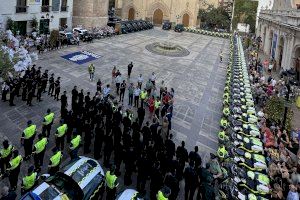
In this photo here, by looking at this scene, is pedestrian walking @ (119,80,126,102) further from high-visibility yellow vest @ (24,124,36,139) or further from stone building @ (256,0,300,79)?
stone building @ (256,0,300,79)

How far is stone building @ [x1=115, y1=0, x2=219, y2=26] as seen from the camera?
2397 inches

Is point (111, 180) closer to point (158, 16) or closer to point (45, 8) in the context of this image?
point (45, 8)

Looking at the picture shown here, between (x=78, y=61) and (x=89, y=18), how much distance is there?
15.2m

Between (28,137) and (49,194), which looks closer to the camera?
(49,194)

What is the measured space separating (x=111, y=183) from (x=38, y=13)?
1021 inches

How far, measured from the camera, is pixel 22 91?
16719 millimetres

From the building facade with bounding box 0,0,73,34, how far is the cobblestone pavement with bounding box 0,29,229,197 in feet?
15.5

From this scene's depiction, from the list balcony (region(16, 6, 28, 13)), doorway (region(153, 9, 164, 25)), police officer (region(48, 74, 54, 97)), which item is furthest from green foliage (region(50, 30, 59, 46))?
doorway (region(153, 9, 164, 25))

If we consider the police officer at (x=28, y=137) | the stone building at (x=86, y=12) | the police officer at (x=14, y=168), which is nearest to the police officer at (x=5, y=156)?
the police officer at (x=14, y=168)

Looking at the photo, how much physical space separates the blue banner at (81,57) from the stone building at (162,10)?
35139mm

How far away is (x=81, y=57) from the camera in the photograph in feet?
86.5

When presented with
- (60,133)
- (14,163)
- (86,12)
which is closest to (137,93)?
(60,133)

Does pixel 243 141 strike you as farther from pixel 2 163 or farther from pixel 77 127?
pixel 2 163

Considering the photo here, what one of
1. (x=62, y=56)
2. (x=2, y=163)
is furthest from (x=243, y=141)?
(x=62, y=56)
